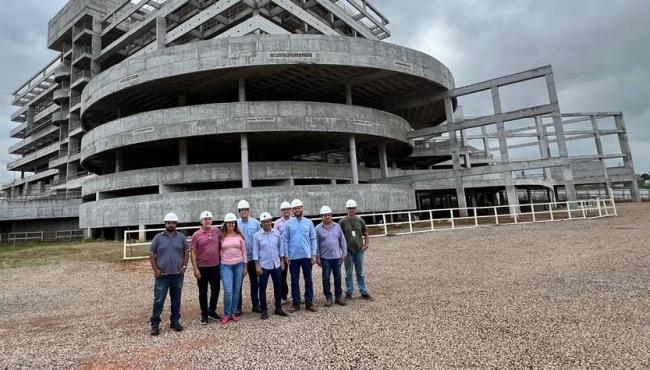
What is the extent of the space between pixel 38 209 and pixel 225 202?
2706cm

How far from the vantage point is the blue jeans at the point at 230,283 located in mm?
5379

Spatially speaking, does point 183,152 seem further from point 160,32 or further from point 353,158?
point 160,32

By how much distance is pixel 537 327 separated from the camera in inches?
170

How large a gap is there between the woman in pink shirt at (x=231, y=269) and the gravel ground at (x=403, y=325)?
0.28m

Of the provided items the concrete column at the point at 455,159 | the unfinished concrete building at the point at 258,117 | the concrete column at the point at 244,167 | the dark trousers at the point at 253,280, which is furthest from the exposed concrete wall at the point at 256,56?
the dark trousers at the point at 253,280

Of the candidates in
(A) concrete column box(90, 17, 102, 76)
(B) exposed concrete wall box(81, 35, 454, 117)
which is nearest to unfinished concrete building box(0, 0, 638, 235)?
(B) exposed concrete wall box(81, 35, 454, 117)

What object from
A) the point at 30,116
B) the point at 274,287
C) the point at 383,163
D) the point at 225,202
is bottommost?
the point at 274,287

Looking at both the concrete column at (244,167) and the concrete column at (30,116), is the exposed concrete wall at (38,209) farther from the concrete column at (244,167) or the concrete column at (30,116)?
the concrete column at (30,116)

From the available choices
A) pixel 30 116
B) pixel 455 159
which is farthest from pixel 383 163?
pixel 30 116

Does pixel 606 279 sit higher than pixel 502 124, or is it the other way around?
pixel 502 124

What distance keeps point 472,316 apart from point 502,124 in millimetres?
25119

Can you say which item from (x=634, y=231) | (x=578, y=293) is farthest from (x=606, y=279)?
(x=634, y=231)

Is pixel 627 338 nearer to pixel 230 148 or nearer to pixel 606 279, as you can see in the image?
pixel 606 279

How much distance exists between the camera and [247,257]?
5863 mm
